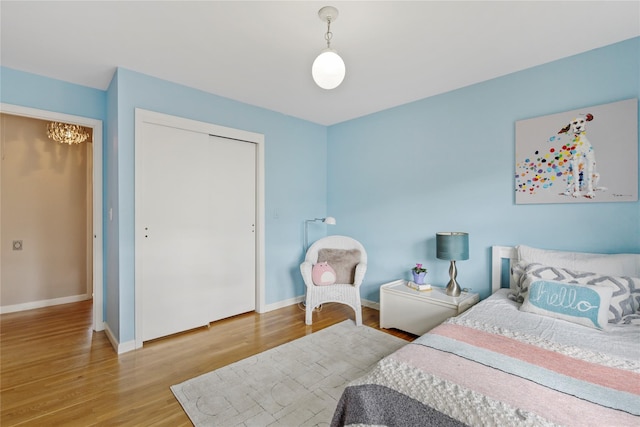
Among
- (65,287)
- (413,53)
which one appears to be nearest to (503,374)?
(413,53)

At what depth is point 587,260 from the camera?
220cm

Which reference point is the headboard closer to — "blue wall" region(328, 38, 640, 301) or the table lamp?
"blue wall" region(328, 38, 640, 301)

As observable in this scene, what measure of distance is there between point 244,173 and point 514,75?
2924 mm

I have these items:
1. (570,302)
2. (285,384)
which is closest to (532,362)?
(570,302)

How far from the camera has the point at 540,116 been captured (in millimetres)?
2545

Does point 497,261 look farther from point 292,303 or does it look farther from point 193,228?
point 193,228

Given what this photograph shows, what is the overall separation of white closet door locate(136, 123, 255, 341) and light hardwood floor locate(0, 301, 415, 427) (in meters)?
0.27

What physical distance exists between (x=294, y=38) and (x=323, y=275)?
7.61 ft

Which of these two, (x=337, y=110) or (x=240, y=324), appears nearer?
(x=240, y=324)

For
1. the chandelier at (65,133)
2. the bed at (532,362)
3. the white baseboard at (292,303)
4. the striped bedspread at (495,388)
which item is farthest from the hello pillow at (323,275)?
the chandelier at (65,133)

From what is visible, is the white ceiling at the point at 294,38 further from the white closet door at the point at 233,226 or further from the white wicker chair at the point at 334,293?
the white wicker chair at the point at 334,293

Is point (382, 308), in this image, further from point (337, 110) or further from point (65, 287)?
point (65, 287)

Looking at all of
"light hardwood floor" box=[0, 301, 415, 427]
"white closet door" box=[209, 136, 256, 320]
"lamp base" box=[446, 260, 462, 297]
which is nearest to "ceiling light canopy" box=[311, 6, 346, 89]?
"white closet door" box=[209, 136, 256, 320]

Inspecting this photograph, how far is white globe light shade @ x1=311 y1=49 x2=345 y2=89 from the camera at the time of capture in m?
1.65
